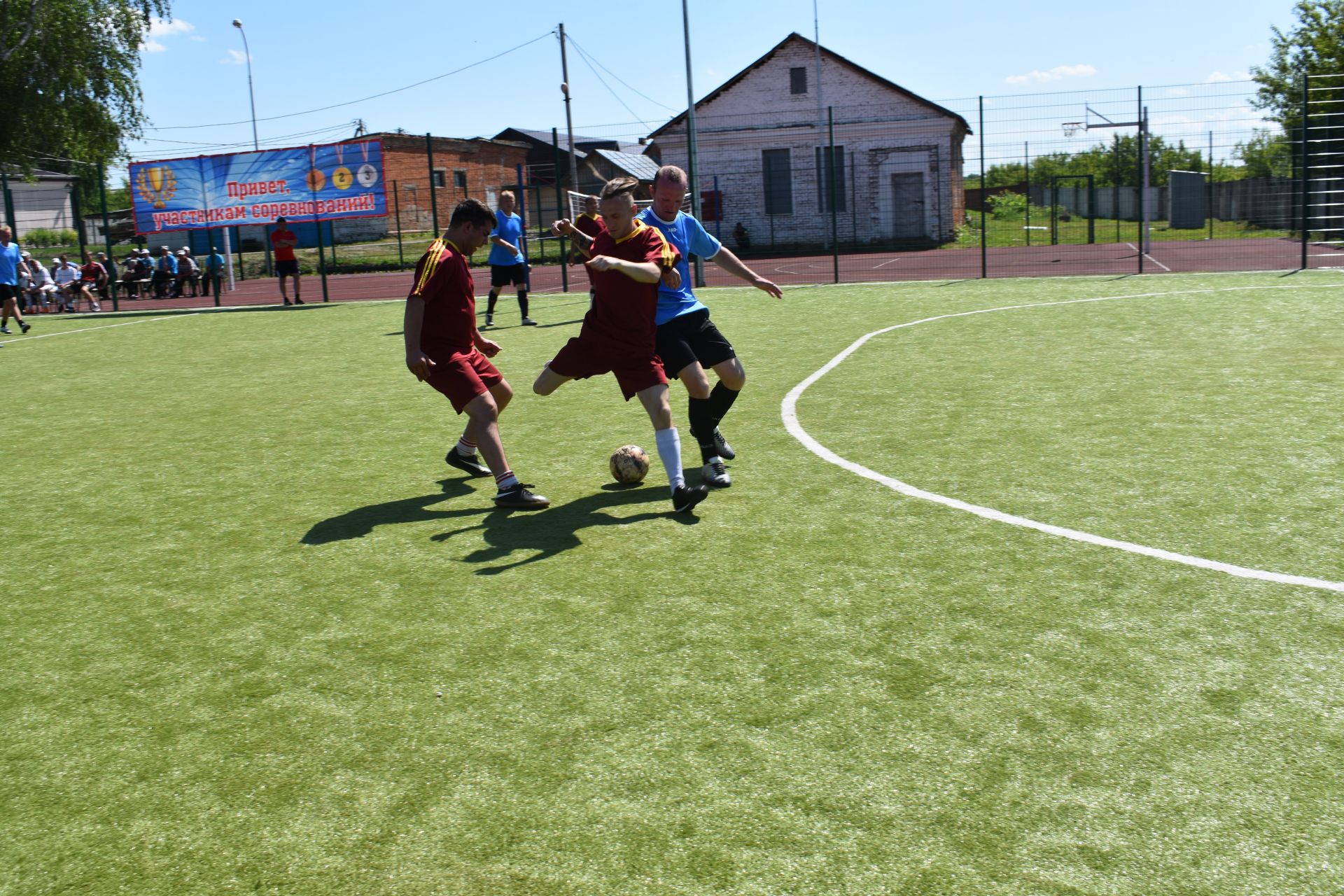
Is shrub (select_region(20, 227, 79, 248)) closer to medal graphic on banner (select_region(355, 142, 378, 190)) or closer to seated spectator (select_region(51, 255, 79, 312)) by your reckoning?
seated spectator (select_region(51, 255, 79, 312))

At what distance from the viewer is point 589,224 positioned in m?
14.4

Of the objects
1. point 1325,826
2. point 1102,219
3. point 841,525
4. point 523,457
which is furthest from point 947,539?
point 1102,219

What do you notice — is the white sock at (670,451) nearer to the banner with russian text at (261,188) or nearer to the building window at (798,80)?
the banner with russian text at (261,188)

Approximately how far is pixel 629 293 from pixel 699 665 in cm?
287

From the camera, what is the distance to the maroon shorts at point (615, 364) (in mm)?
6297

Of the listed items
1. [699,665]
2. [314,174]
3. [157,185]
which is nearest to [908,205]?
[314,174]

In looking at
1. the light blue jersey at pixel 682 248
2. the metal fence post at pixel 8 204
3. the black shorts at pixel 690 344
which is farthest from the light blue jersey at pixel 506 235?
the metal fence post at pixel 8 204

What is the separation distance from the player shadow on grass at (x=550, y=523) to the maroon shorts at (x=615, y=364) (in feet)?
2.05

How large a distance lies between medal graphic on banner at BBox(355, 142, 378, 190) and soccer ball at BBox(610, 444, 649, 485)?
19411mm

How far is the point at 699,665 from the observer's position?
3939 mm

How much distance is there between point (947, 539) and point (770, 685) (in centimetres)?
183

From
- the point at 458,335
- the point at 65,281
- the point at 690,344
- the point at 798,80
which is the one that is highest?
the point at 798,80

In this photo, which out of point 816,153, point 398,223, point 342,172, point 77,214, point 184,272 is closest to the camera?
point 342,172

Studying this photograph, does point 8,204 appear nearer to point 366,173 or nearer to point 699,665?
point 366,173
